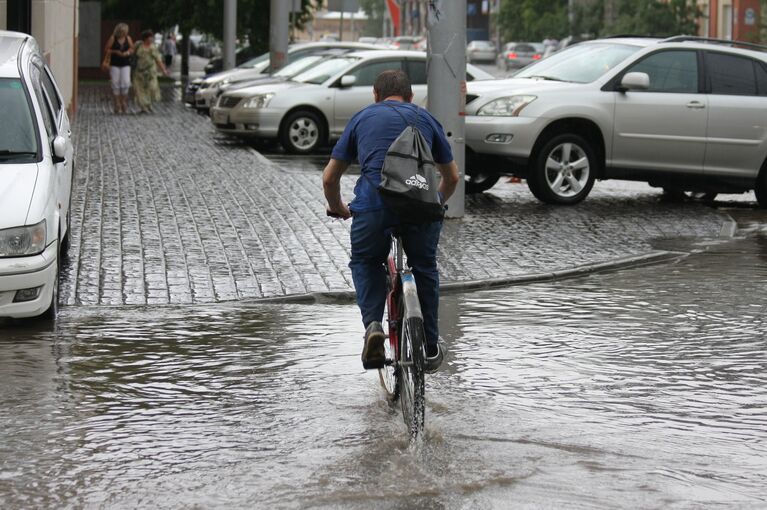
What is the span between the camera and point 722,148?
49.6 ft

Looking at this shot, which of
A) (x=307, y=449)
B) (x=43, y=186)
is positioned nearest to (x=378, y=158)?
(x=307, y=449)

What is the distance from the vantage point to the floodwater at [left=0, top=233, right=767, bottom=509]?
5.48 meters

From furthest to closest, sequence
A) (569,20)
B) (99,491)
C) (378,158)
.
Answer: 1. (569,20)
2. (378,158)
3. (99,491)

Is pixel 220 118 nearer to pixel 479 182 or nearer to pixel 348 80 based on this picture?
pixel 348 80

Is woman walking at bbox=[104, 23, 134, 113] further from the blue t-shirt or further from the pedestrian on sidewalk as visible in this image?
the pedestrian on sidewalk

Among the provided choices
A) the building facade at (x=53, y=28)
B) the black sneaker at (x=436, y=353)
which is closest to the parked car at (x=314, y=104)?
the building facade at (x=53, y=28)

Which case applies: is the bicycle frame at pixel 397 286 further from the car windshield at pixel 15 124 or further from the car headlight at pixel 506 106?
the car headlight at pixel 506 106

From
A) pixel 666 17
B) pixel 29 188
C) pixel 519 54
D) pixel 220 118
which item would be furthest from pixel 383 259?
pixel 519 54

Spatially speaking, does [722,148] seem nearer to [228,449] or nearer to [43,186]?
[43,186]

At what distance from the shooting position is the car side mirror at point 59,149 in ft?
29.9

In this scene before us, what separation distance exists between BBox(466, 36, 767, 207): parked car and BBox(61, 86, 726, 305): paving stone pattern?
41 centimetres

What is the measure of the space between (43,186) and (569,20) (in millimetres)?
72183

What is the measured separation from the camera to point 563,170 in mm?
14820

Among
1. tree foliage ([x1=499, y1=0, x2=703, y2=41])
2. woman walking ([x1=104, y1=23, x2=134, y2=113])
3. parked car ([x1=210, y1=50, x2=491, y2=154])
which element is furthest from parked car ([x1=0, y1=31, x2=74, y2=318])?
tree foliage ([x1=499, y1=0, x2=703, y2=41])
